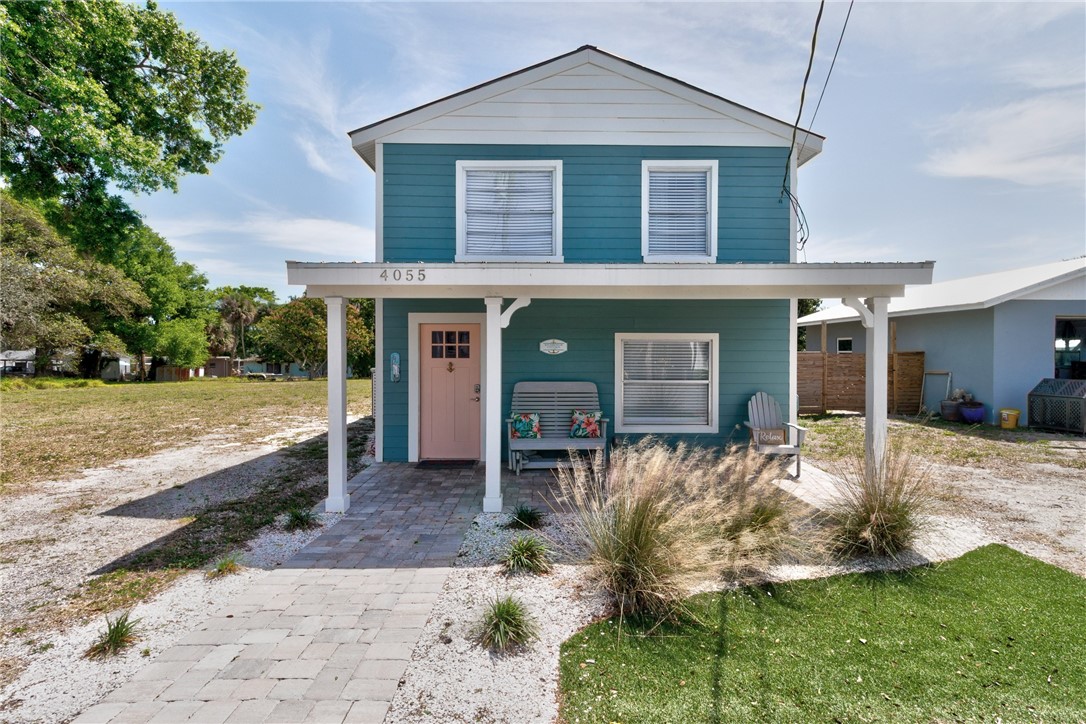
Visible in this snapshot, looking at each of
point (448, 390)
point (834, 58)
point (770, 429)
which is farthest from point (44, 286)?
point (834, 58)

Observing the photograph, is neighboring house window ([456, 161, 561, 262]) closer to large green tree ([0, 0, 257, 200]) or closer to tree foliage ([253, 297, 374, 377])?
large green tree ([0, 0, 257, 200])

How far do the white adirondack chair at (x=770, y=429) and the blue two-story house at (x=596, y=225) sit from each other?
22 cm

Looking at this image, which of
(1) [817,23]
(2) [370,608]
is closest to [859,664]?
(2) [370,608]

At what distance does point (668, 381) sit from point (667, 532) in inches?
167

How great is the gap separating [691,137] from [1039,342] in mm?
10589

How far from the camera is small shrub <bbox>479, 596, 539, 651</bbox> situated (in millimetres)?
2783

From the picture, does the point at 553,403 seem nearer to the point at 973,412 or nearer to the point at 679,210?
the point at 679,210

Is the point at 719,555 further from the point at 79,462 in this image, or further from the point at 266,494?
the point at 79,462

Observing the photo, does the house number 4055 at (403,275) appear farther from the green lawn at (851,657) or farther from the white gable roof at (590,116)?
the green lawn at (851,657)

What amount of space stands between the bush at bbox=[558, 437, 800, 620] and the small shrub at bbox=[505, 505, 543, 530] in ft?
3.47

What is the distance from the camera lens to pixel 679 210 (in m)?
7.22

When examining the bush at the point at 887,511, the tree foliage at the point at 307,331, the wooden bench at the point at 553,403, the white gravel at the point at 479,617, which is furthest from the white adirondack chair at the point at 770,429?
the tree foliage at the point at 307,331

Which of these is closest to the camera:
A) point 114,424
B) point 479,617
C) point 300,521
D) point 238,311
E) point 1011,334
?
point 479,617

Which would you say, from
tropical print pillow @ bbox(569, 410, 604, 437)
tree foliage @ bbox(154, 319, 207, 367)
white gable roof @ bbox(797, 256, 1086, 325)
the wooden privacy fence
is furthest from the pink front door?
tree foliage @ bbox(154, 319, 207, 367)
